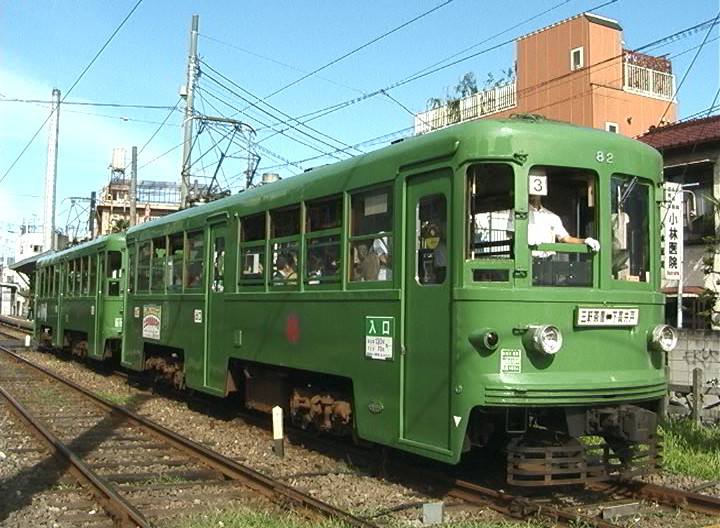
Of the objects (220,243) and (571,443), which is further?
(220,243)

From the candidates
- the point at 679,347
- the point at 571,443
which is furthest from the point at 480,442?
the point at 679,347

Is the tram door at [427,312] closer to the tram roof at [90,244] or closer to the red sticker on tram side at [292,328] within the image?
the red sticker on tram side at [292,328]


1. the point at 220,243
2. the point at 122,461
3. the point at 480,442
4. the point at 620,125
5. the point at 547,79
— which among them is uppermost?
the point at 547,79

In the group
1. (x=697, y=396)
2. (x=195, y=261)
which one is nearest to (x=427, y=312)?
(x=697, y=396)

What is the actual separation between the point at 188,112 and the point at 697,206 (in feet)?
38.3

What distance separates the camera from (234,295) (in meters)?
9.20

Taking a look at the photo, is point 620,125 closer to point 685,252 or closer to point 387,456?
point 685,252

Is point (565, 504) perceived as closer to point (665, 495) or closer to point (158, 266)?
point (665, 495)

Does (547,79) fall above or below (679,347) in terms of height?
above

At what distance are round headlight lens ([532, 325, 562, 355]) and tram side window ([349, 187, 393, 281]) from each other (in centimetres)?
145

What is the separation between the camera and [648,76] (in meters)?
29.6

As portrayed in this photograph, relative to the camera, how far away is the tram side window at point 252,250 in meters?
8.69

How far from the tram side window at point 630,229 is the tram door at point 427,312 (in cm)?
135

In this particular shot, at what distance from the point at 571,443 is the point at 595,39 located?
2436cm
